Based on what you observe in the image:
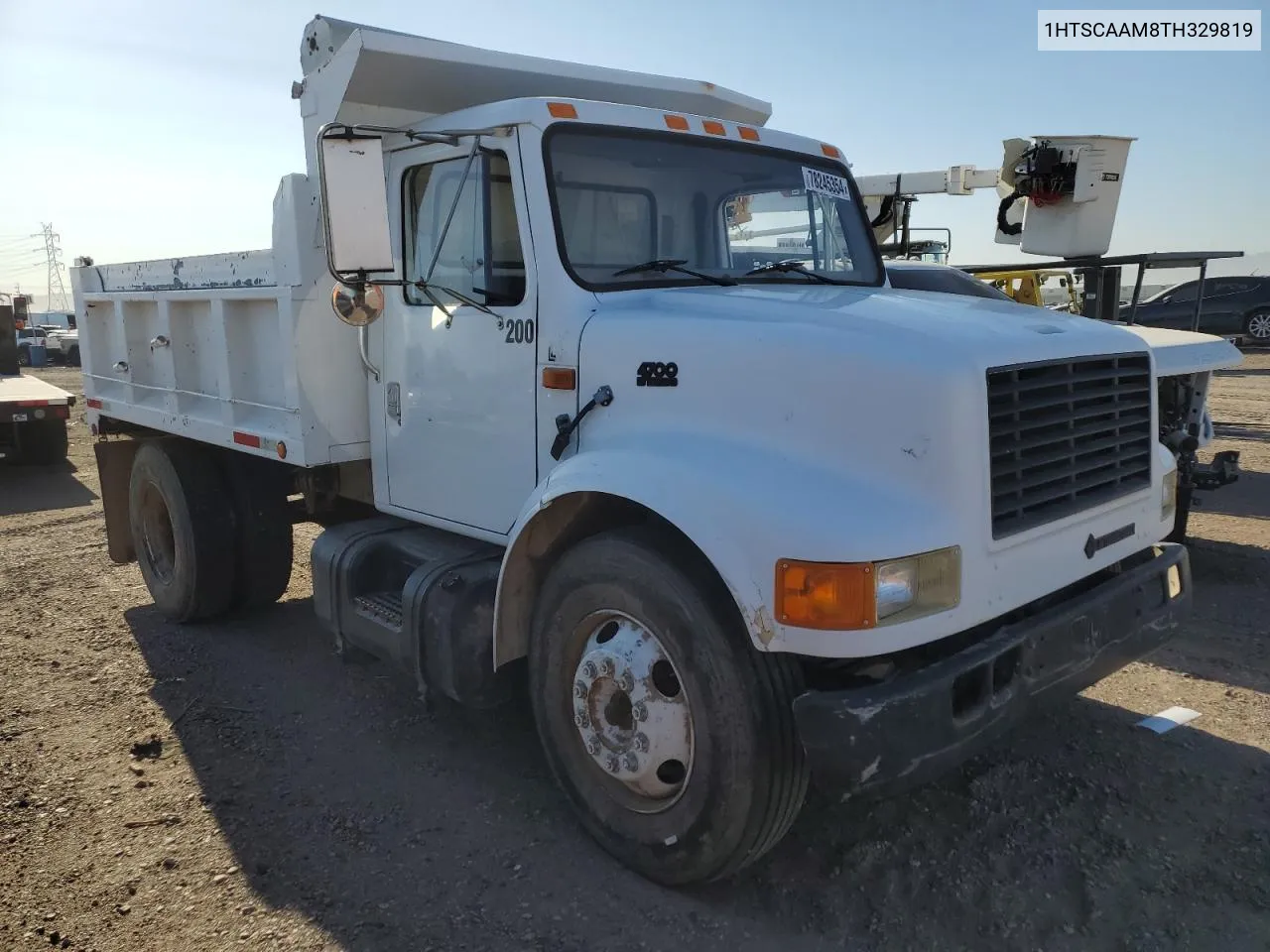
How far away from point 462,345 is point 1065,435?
2.18 metres

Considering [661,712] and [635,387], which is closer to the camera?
[661,712]

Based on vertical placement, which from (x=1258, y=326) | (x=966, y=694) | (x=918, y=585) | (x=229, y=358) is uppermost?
(x=229, y=358)

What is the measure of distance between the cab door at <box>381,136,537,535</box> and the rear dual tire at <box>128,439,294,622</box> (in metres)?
1.61

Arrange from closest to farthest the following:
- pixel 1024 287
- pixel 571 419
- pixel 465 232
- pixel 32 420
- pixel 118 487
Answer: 1. pixel 571 419
2. pixel 465 232
3. pixel 118 487
4. pixel 32 420
5. pixel 1024 287

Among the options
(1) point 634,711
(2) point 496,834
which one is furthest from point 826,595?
(2) point 496,834

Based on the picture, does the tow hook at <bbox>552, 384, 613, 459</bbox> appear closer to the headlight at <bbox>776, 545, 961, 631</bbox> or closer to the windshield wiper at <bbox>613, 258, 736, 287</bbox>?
the windshield wiper at <bbox>613, 258, 736, 287</bbox>

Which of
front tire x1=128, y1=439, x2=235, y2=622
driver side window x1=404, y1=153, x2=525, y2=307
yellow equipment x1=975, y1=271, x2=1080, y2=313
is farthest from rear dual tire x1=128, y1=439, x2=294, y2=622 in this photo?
yellow equipment x1=975, y1=271, x2=1080, y2=313

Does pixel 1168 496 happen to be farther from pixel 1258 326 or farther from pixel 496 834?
pixel 1258 326

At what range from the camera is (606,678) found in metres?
3.11

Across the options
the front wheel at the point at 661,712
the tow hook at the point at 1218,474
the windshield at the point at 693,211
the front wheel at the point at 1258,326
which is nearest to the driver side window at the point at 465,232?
the windshield at the point at 693,211

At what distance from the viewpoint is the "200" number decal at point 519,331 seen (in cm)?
349

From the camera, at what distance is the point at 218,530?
550cm

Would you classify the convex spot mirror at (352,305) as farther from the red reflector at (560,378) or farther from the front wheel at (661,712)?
the front wheel at (661,712)

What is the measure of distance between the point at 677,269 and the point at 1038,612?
1692 mm
